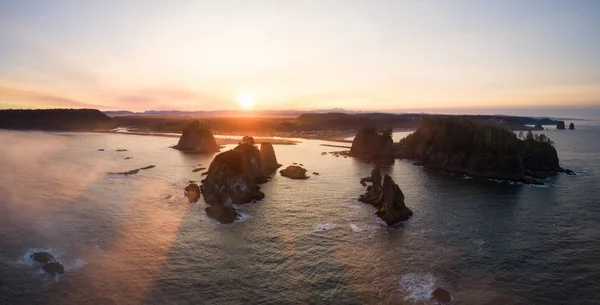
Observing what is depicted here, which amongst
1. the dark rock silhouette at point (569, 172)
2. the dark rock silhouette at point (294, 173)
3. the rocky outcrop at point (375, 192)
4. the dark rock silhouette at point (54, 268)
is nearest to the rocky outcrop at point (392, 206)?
the rocky outcrop at point (375, 192)

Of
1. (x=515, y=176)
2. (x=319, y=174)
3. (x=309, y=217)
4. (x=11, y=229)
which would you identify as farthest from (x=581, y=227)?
(x=11, y=229)

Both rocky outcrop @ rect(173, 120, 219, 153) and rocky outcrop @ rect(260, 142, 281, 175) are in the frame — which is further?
rocky outcrop @ rect(173, 120, 219, 153)

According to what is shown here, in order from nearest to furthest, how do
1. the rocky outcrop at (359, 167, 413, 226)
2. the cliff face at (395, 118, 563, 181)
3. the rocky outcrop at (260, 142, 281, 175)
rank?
the rocky outcrop at (359, 167, 413, 226)
the cliff face at (395, 118, 563, 181)
the rocky outcrop at (260, 142, 281, 175)

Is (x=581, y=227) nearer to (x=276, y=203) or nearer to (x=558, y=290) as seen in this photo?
(x=558, y=290)

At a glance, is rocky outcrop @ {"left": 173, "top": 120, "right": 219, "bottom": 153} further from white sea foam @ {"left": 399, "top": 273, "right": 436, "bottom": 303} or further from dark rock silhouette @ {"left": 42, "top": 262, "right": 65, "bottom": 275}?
white sea foam @ {"left": 399, "top": 273, "right": 436, "bottom": 303}

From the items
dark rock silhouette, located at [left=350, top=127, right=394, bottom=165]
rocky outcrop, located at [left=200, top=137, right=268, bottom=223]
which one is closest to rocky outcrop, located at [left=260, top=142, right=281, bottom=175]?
rocky outcrop, located at [left=200, top=137, right=268, bottom=223]

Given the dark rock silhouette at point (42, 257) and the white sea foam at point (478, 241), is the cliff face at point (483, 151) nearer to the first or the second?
the white sea foam at point (478, 241)

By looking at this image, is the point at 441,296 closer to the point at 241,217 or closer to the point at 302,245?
the point at 302,245
